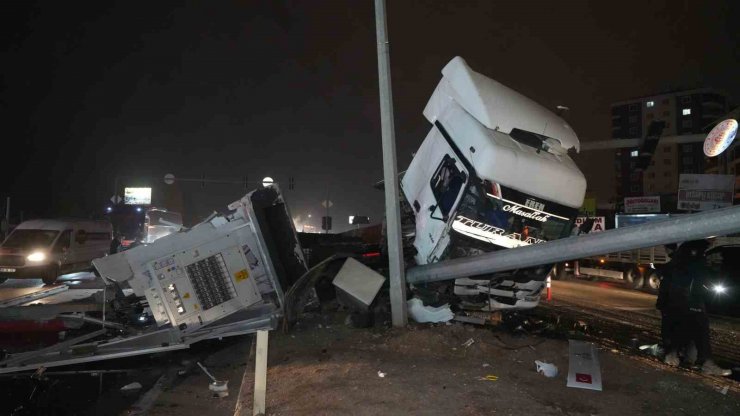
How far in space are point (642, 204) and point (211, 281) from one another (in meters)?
19.3

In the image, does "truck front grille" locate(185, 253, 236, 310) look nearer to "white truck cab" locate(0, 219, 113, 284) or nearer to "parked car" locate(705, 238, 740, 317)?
"parked car" locate(705, 238, 740, 317)

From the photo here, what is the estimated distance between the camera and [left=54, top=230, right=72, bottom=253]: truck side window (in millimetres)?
16375

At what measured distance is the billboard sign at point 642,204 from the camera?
20.1 m

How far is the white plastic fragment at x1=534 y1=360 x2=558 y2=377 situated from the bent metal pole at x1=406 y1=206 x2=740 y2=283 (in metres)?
1.29

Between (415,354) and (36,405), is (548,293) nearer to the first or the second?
(415,354)

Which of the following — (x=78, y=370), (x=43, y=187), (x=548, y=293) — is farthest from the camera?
(x=43, y=187)

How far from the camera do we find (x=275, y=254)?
24.2ft

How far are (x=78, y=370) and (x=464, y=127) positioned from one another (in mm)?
5998

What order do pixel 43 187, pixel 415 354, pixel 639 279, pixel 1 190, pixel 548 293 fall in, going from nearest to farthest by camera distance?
pixel 415 354, pixel 548 293, pixel 639 279, pixel 1 190, pixel 43 187

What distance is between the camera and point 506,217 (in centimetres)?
645

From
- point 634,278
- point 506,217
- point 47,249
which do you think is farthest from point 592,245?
point 47,249

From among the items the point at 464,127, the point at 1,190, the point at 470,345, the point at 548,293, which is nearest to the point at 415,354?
the point at 470,345

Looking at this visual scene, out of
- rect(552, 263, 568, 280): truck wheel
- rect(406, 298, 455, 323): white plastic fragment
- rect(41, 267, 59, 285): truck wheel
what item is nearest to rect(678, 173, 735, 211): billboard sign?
Result: rect(406, 298, 455, 323): white plastic fragment

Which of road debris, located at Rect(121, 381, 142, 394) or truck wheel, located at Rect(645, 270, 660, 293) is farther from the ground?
road debris, located at Rect(121, 381, 142, 394)
